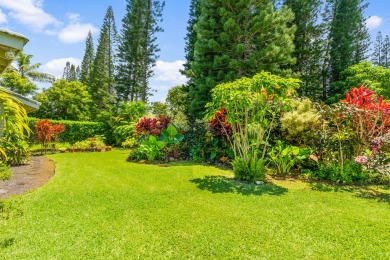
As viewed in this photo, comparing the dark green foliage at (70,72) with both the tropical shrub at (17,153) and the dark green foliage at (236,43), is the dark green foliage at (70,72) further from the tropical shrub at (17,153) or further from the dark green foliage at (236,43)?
the tropical shrub at (17,153)

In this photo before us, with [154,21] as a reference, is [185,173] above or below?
below

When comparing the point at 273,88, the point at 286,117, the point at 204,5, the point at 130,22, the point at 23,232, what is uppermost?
the point at 130,22

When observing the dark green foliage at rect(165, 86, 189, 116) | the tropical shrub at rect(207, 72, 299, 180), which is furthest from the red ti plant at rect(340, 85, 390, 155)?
the dark green foliage at rect(165, 86, 189, 116)

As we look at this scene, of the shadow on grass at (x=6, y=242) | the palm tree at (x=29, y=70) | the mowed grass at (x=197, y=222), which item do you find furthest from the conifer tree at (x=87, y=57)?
the shadow on grass at (x=6, y=242)

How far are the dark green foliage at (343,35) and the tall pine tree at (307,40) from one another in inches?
83.7

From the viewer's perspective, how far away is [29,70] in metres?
23.5

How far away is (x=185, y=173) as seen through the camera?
637cm

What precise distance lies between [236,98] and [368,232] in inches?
131

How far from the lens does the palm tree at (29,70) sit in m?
23.0

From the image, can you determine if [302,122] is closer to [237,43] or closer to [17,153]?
[237,43]

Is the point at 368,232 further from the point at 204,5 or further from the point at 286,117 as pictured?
the point at 204,5

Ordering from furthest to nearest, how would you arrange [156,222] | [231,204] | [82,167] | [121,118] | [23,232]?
[121,118] → [82,167] → [231,204] → [156,222] → [23,232]

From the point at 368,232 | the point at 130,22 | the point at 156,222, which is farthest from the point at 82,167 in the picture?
the point at 130,22

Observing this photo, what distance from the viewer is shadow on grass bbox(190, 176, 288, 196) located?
15.4 ft
